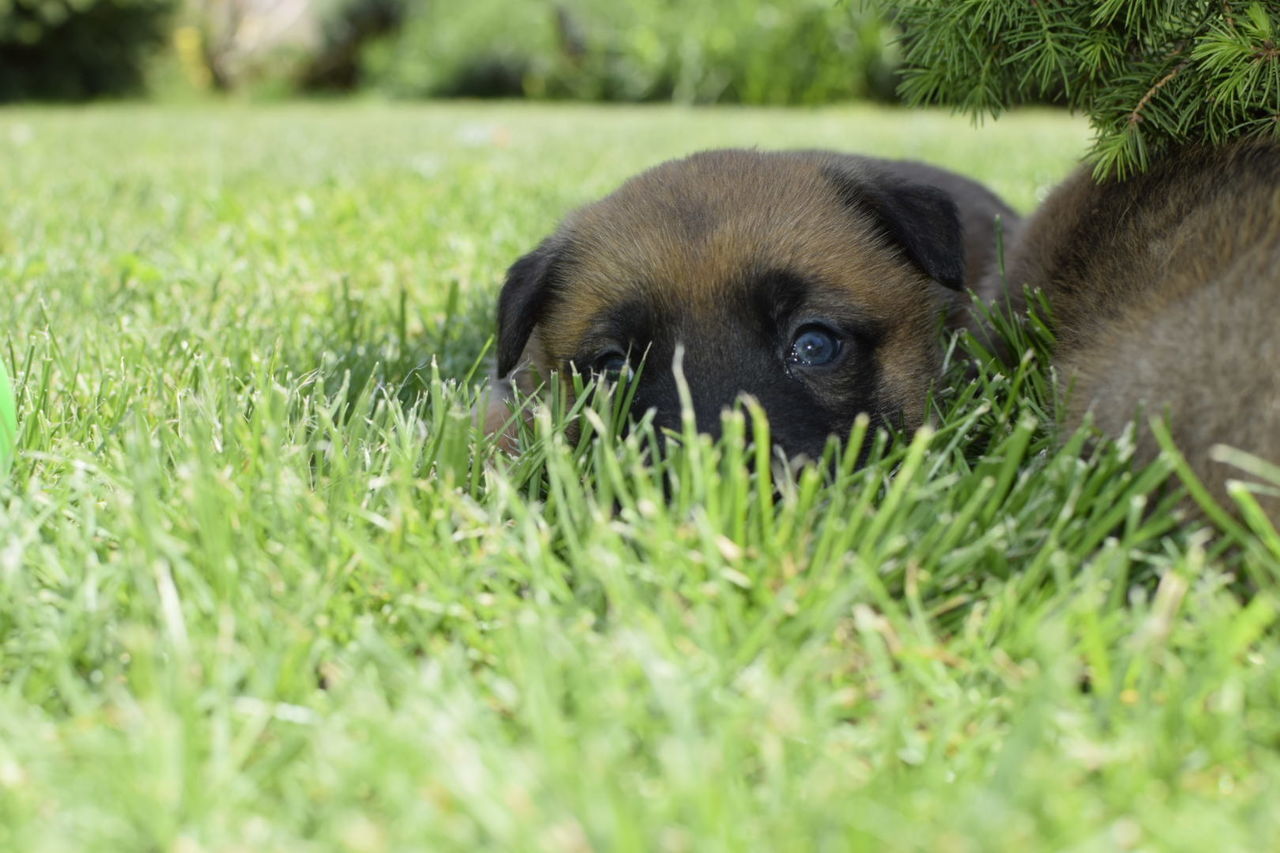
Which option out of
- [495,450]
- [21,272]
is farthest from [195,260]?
[495,450]

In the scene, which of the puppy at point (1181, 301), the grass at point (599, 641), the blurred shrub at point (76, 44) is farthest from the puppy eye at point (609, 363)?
the blurred shrub at point (76, 44)

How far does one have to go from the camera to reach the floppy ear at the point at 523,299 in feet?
9.17

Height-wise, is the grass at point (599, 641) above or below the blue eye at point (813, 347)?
below

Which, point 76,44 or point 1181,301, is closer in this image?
point 1181,301

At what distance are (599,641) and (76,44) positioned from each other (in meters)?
18.2

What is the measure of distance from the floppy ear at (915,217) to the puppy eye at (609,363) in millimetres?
663

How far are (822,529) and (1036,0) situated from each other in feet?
4.47

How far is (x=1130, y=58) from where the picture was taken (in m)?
2.54

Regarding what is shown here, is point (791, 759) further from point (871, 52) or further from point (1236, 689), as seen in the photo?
point (871, 52)

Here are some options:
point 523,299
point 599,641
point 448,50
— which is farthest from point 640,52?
point 599,641

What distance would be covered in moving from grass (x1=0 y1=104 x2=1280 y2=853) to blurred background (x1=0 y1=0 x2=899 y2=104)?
12.8m

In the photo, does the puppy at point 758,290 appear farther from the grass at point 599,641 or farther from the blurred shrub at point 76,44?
the blurred shrub at point 76,44

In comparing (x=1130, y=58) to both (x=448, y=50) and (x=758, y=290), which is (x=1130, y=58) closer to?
(x=758, y=290)

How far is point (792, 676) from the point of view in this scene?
1.42 meters
